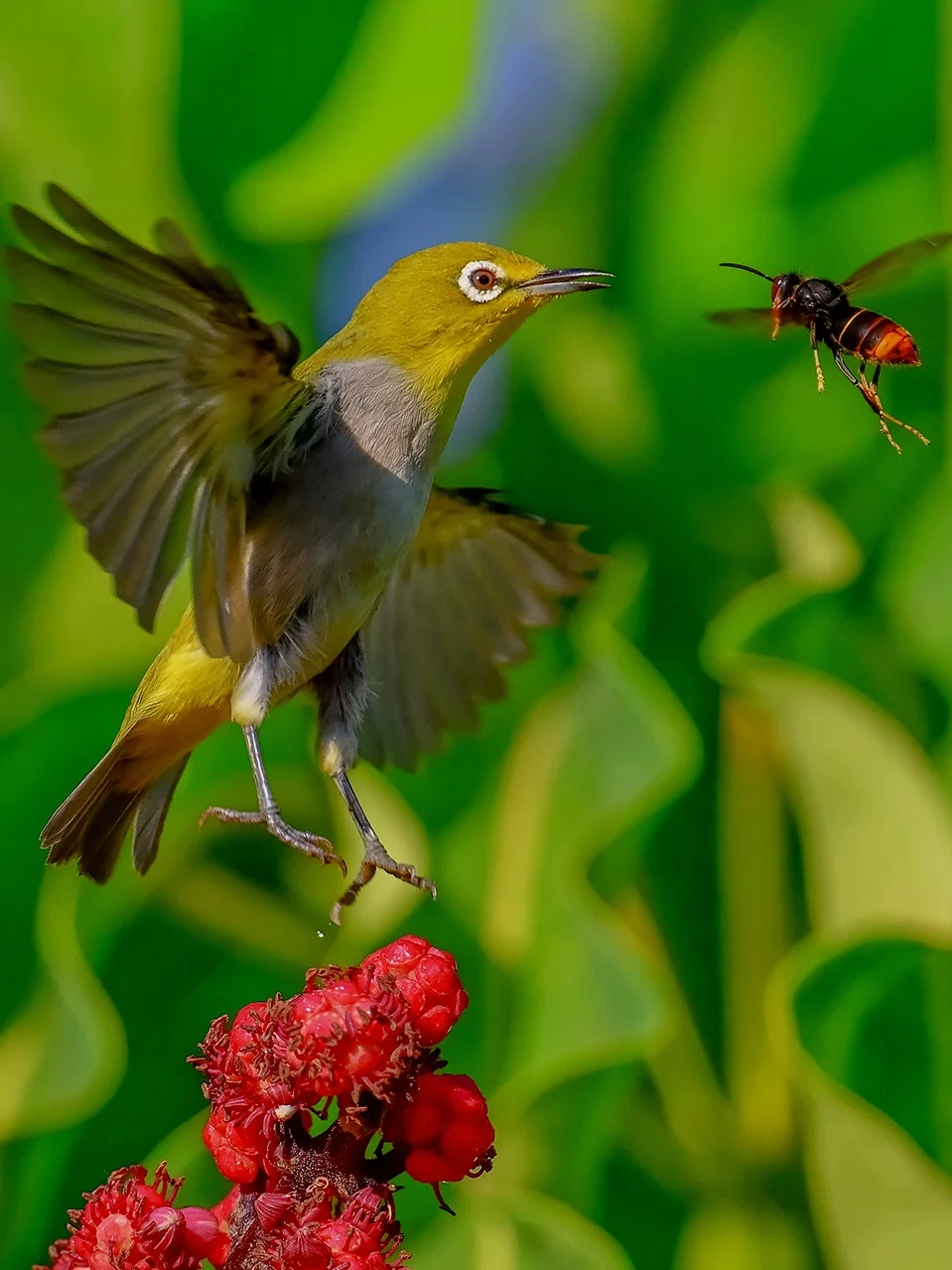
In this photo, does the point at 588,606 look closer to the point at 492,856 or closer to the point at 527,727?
the point at 527,727

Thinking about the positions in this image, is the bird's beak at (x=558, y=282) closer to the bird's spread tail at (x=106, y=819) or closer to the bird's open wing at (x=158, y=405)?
the bird's open wing at (x=158, y=405)

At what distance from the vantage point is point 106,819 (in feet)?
3.57

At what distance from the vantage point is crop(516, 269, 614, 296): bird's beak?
0.93 metres

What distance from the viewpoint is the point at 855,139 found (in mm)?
1626

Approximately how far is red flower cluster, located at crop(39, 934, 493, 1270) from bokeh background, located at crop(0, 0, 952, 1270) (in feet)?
1.79

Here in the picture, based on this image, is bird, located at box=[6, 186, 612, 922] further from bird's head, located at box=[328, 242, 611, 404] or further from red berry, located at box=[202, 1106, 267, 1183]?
red berry, located at box=[202, 1106, 267, 1183]

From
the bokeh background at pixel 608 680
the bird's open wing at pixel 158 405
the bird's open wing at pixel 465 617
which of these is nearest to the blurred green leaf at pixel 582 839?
the bokeh background at pixel 608 680

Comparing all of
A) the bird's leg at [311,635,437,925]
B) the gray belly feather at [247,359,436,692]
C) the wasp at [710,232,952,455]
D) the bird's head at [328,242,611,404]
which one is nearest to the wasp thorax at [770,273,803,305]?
the wasp at [710,232,952,455]

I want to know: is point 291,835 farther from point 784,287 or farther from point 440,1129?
point 784,287

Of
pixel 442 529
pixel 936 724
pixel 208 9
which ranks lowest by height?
pixel 936 724

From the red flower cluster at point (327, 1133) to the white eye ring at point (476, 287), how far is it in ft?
1.54

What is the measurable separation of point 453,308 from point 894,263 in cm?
29

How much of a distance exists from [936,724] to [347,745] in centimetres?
81

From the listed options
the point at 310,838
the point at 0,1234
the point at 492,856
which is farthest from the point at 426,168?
the point at 0,1234
